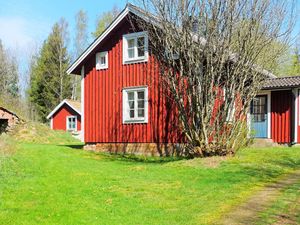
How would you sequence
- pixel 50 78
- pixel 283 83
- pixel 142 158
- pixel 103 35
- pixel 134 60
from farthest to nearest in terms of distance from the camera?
pixel 50 78, pixel 283 83, pixel 103 35, pixel 134 60, pixel 142 158

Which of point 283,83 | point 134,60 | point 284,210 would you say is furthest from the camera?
point 283,83

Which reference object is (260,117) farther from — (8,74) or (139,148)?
(8,74)

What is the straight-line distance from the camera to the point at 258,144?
18094 mm

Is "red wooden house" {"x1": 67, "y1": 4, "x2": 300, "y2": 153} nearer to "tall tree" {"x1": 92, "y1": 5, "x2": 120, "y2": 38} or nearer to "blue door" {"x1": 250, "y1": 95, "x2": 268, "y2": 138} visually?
"blue door" {"x1": 250, "y1": 95, "x2": 268, "y2": 138}

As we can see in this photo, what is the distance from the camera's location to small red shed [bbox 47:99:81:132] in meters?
35.6

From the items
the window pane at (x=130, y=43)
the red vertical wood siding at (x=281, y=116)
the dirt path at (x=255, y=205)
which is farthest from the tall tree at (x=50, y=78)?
the dirt path at (x=255, y=205)

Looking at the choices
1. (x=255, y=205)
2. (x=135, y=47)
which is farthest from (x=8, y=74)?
(x=255, y=205)

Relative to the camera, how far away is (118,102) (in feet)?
59.3

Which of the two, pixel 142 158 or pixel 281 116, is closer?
pixel 142 158

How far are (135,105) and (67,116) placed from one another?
2004 centimetres

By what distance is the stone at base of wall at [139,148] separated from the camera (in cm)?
Answer: 1613

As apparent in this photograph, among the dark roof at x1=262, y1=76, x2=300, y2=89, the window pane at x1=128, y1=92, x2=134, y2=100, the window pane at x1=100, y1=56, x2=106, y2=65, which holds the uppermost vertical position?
the window pane at x1=100, y1=56, x2=106, y2=65

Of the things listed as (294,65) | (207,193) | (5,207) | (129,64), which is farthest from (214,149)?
(294,65)

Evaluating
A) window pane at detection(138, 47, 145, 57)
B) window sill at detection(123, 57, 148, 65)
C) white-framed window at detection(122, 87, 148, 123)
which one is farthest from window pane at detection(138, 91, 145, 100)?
window pane at detection(138, 47, 145, 57)
